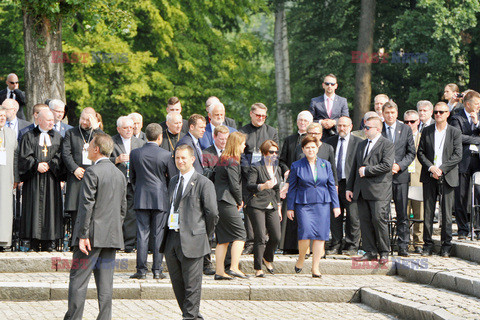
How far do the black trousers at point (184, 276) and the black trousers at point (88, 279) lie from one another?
0.63m

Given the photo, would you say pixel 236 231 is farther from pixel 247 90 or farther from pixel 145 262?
pixel 247 90

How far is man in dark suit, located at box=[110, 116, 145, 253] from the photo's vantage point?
531 inches

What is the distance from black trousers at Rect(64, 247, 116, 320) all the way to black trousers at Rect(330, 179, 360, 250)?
17.3 ft

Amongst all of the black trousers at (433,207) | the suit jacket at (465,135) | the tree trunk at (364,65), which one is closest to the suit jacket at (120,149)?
the black trousers at (433,207)

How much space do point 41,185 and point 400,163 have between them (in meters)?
5.50

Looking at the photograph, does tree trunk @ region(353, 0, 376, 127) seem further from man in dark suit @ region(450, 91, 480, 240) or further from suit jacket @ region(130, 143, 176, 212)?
suit jacket @ region(130, 143, 176, 212)

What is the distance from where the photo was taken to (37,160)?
13711mm

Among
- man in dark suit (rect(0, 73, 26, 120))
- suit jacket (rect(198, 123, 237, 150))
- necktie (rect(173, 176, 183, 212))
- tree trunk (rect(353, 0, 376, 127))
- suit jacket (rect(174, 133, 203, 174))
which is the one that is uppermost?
tree trunk (rect(353, 0, 376, 127))

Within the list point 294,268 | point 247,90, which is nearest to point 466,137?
point 294,268

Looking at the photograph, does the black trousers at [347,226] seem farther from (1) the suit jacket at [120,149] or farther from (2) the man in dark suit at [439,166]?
(1) the suit jacket at [120,149]

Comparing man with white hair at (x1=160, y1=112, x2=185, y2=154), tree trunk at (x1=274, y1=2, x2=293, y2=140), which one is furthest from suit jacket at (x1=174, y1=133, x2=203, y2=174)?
tree trunk at (x1=274, y1=2, x2=293, y2=140)

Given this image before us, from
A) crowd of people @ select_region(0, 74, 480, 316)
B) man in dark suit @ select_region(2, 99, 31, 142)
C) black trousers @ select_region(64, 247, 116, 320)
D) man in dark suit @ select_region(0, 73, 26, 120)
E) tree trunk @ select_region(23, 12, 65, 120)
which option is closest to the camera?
black trousers @ select_region(64, 247, 116, 320)

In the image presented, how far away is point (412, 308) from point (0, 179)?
21.8 feet

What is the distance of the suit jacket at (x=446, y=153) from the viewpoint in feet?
45.0
